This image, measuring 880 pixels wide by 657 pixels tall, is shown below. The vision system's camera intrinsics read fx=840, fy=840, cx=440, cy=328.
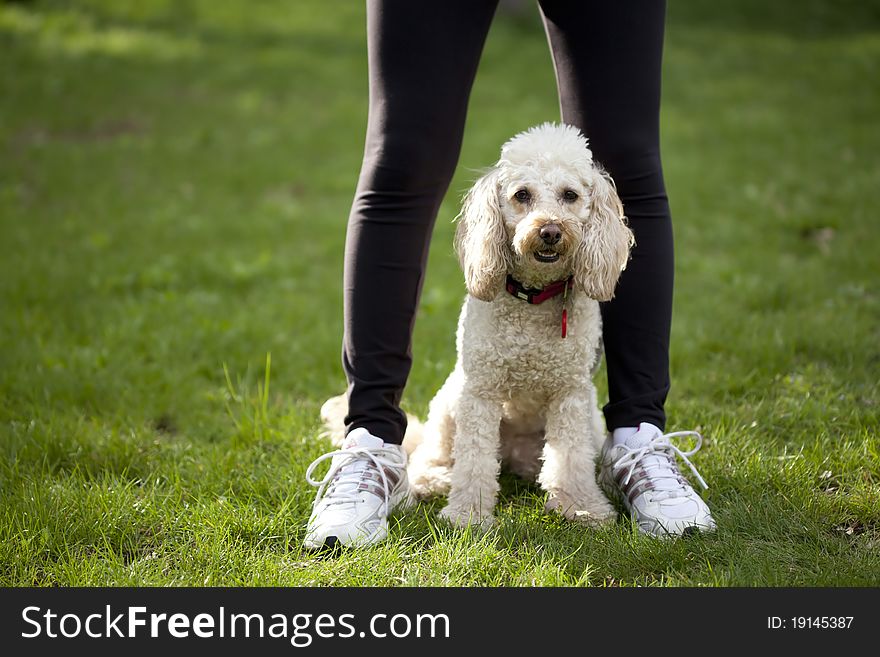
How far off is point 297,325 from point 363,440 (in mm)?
1944

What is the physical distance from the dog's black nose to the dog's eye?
165 mm

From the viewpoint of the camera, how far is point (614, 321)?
265 centimetres

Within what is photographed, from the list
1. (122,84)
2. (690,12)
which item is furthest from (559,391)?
(690,12)

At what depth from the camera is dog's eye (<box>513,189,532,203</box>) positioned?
243cm

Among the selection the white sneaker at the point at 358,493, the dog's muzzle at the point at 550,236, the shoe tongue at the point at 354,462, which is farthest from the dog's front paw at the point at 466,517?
the dog's muzzle at the point at 550,236

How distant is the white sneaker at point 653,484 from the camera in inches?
91.8

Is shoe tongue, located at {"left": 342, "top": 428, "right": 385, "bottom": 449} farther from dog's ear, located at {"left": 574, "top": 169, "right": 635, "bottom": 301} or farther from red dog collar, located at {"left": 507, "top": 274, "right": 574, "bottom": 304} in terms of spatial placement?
dog's ear, located at {"left": 574, "top": 169, "right": 635, "bottom": 301}

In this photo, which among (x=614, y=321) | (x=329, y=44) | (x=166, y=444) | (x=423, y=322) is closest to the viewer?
(x=614, y=321)

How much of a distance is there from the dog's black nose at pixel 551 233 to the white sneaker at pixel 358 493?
0.79 m

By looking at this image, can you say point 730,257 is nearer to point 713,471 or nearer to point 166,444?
point 713,471

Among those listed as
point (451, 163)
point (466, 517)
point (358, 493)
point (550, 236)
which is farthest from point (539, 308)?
point (358, 493)

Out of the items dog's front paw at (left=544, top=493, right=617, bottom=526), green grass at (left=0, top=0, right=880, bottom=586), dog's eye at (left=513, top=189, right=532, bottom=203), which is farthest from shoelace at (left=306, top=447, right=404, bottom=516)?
dog's eye at (left=513, top=189, right=532, bottom=203)

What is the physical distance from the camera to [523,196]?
2.44 meters

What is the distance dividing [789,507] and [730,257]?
9.94 feet
